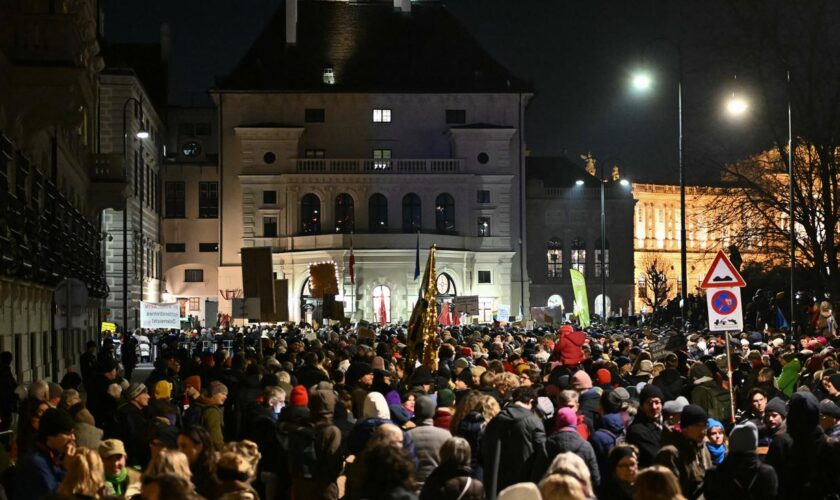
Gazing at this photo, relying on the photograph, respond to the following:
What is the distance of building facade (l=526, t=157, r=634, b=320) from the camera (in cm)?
9944

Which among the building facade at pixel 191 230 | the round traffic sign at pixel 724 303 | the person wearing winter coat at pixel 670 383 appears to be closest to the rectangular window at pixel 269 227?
the building facade at pixel 191 230

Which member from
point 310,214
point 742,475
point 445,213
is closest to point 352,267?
point 310,214

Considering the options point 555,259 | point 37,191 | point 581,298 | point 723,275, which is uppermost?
point 555,259

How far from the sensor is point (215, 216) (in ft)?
291

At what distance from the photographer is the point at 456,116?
288 ft

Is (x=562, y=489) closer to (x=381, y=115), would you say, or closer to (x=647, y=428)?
(x=647, y=428)

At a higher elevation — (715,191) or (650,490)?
(715,191)

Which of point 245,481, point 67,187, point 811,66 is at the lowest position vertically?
point 245,481

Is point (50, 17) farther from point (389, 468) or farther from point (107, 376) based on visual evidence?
point (389, 468)

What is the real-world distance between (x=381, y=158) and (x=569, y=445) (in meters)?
74.7

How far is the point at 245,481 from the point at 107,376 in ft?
32.2

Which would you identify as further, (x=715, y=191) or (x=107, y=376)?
(x=715, y=191)

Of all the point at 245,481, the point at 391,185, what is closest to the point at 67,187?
the point at 245,481

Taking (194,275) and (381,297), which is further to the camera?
(194,275)
